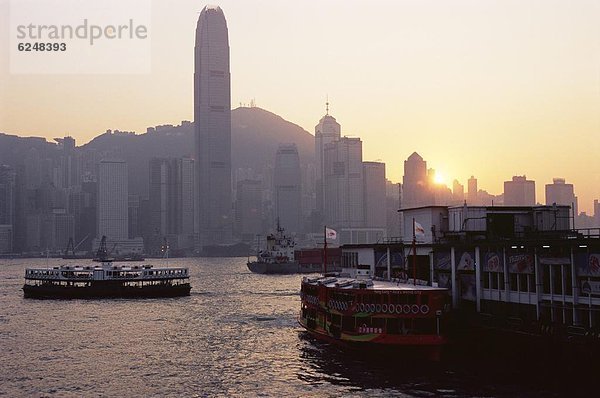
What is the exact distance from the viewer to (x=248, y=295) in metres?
131

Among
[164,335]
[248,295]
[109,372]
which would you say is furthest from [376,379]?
[248,295]

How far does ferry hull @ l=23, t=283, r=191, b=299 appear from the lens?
124m

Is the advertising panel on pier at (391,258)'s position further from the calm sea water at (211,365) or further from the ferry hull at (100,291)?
the ferry hull at (100,291)

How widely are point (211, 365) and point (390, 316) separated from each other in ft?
55.4

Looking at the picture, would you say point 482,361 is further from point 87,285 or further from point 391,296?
point 87,285

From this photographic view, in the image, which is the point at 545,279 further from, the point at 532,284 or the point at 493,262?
the point at 493,262

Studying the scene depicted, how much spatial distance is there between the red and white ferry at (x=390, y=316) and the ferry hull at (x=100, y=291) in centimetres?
6988

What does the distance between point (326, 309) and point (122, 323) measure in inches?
1404

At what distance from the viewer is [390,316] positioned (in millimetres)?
55125

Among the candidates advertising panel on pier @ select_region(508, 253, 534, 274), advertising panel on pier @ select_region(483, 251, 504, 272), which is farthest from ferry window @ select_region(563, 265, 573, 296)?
advertising panel on pier @ select_region(483, 251, 504, 272)

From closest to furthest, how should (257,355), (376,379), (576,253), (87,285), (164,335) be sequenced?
(576,253), (376,379), (257,355), (164,335), (87,285)

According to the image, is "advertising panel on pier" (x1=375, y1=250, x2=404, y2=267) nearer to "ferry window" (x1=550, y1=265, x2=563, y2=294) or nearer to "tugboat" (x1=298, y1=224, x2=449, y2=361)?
"tugboat" (x1=298, y1=224, x2=449, y2=361)

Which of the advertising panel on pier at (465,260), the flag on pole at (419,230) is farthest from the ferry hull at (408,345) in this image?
the flag on pole at (419,230)

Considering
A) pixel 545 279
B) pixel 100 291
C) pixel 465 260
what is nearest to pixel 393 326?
pixel 465 260
